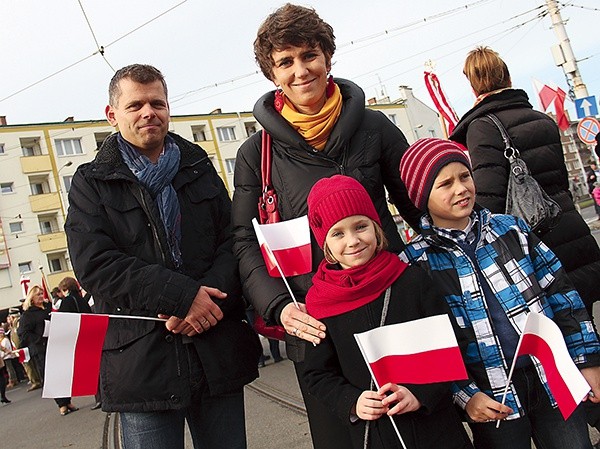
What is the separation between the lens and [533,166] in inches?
117

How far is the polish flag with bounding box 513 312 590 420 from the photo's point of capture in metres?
2.00

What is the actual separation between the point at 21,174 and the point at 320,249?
4098 cm

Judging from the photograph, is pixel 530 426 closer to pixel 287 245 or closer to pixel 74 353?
pixel 287 245

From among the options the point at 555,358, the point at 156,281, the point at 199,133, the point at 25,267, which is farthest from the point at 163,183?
the point at 199,133

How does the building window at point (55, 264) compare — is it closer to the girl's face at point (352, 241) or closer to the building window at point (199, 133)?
the building window at point (199, 133)

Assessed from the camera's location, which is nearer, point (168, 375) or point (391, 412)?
point (391, 412)

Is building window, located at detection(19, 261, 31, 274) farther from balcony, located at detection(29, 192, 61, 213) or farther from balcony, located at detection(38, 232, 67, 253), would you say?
balcony, located at detection(29, 192, 61, 213)

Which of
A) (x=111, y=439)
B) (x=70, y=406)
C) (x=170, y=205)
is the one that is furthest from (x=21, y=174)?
(x=170, y=205)

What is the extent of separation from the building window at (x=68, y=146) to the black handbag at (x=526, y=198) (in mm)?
41279

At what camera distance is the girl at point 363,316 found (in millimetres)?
1993

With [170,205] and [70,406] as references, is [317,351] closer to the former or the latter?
[170,205]

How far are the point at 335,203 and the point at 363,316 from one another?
416 mm

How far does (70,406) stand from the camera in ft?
29.5

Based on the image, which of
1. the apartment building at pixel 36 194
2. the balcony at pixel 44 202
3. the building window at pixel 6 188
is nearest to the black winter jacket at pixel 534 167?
the apartment building at pixel 36 194
